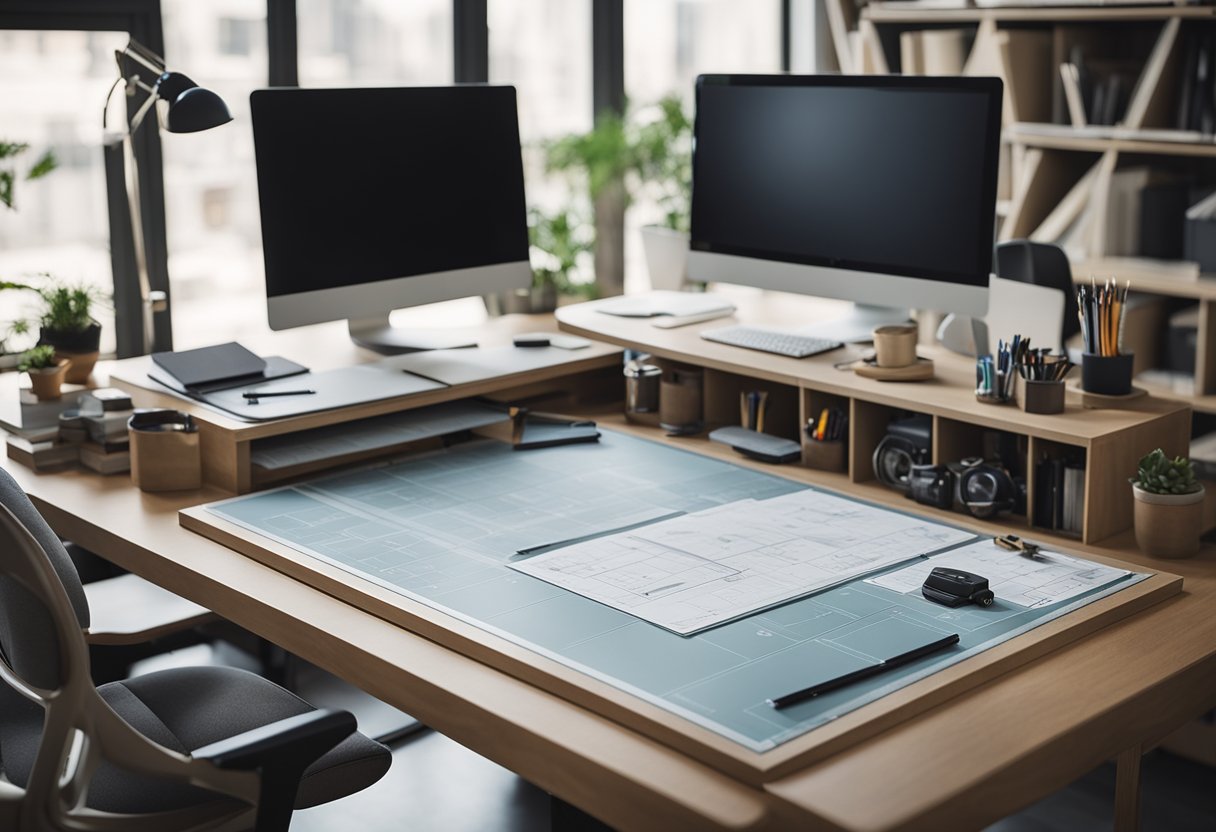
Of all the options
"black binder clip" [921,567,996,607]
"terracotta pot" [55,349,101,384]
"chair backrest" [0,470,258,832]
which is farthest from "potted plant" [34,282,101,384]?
"black binder clip" [921,567,996,607]

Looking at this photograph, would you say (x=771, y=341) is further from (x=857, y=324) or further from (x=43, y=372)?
(x=43, y=372)

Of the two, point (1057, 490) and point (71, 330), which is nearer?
point (1057, 490)

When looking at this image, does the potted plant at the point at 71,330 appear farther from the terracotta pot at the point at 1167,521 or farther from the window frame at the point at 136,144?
the terracotta pot at the point at 1167,521

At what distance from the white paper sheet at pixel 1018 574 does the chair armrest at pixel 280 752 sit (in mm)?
756

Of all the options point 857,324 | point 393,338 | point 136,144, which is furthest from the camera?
point 136,144

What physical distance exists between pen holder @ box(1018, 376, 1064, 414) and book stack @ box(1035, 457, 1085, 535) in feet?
0.26

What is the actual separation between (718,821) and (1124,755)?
948 mm

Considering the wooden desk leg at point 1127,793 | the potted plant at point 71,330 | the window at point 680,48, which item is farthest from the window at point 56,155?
the wooden desk leg at point 1127,793

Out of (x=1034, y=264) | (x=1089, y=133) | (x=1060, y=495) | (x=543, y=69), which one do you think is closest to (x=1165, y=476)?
(x=1060, y=495)

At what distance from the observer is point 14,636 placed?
1.79 metres

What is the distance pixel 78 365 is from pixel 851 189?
1546mm

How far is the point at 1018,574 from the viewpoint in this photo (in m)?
1.93

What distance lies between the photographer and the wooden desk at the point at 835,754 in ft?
4.58

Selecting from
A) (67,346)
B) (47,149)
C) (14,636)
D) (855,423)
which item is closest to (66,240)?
(47,149)
